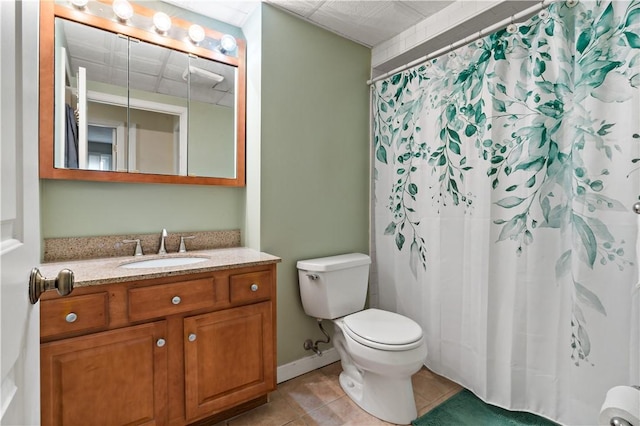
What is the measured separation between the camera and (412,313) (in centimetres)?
211

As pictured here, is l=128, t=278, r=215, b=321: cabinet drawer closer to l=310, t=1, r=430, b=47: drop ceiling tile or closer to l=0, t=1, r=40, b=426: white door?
l=0, t=1, r=40, b=426: white door

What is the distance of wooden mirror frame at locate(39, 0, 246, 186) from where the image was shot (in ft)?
4.77

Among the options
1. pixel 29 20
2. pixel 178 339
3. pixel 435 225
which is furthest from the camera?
pixel 435 225

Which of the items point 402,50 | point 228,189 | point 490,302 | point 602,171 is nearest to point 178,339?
point 228,189

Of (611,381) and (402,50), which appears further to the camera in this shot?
(402,50)

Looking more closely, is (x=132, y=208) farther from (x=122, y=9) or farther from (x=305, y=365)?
(x=305, y=365)

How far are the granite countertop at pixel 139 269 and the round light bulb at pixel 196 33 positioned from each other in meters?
1.28

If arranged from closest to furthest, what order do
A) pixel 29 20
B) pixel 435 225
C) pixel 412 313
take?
pixel 29 20 < pixel 435 225 < pixel 412 313

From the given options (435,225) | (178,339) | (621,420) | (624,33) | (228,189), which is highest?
(624,33)

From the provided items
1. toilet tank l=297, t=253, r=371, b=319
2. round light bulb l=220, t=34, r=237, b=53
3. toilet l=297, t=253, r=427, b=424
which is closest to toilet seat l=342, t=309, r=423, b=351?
toilet l=297, t=253, r=427, b=424

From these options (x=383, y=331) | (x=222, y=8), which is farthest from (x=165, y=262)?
(x=222, y=8)

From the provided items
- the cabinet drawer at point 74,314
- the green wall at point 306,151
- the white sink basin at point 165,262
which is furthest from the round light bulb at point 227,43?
the cabinet drawer at point 74,314

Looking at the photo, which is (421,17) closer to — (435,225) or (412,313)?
(435,225)

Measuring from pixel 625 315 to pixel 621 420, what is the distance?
0.82 metres
